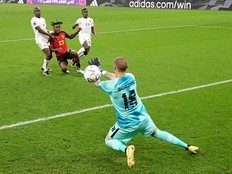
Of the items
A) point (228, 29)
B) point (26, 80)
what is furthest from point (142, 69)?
point (228, 29)

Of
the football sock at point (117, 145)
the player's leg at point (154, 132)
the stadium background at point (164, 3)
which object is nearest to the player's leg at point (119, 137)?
the football sock at point (117, 145)

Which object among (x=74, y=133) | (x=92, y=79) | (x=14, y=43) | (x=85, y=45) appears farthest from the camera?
(x=14, y=43)

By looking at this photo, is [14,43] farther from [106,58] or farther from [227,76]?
[227,76]

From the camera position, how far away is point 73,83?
36.5ft

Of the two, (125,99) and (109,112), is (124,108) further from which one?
(109,112)

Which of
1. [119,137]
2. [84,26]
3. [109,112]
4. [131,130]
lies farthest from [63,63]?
[131,130]

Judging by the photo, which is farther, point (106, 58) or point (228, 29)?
point (228, 29)

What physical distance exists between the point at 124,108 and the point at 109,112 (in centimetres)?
274

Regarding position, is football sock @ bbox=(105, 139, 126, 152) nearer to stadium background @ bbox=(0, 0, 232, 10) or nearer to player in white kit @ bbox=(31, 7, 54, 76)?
player in white kit @ bbox=(31, 7, 54, 76)

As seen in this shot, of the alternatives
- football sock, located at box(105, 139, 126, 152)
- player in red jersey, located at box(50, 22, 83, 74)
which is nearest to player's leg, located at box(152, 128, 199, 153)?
football sock, located at box(105, 139, 126, 152)

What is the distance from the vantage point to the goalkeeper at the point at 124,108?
5805mm

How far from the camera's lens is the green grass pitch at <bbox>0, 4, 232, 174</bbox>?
243 inches

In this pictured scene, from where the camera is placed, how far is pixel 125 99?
586 cm

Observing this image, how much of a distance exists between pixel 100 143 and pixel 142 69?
20.7ft
